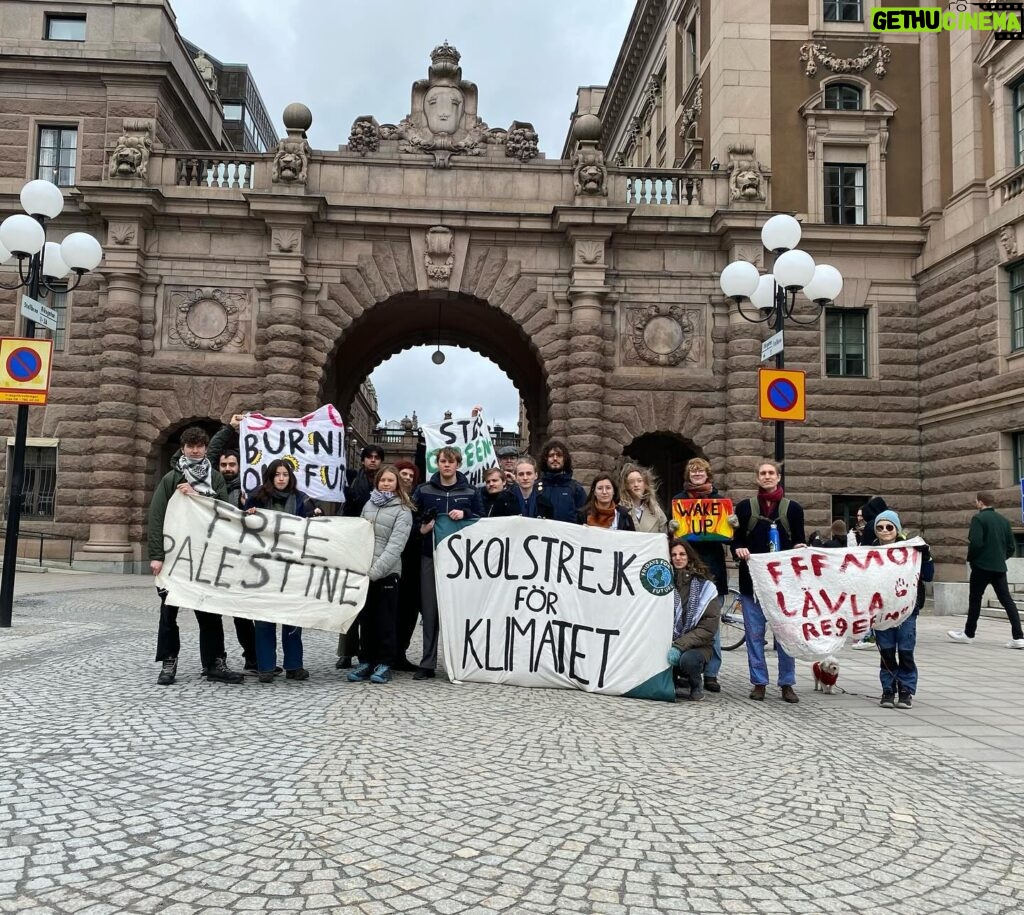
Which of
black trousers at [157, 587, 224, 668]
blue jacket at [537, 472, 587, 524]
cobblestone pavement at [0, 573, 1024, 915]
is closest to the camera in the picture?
cobblestone pavement at [0, 573, 1024, 915]

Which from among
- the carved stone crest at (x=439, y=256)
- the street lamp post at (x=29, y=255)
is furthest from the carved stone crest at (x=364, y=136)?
the street lamp post at (x=29, y=255)

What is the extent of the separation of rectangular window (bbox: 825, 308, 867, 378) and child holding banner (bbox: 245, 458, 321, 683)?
1767cm

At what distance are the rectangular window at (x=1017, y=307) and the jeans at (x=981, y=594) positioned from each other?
859 centimetres

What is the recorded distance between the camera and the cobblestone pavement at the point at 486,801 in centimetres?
338

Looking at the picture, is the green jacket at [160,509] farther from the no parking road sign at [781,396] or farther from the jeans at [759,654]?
the no parking road sign at [781,396]

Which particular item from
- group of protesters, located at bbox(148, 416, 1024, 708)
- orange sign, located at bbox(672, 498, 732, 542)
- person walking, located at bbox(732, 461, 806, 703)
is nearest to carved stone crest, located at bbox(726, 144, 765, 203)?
group of protesters, located at bbox(148, 416, 1024, 708)

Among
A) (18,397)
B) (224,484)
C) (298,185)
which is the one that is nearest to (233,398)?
(298,185)

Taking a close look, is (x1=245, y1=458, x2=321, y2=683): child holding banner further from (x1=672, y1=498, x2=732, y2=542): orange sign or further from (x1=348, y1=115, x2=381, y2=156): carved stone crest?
(x1=348, y1=115, x2=381, y2=156): carved stone crest

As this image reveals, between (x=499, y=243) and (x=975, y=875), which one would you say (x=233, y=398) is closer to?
(x=499, y=243)

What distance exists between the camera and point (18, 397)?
464 inches

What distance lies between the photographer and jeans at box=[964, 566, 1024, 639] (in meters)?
12.2

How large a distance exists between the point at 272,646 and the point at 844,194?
20.7 m

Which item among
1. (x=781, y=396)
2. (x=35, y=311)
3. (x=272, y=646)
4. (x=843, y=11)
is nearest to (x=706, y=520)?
(x=781, y=396)

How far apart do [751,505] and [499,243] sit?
15684 millimetres
